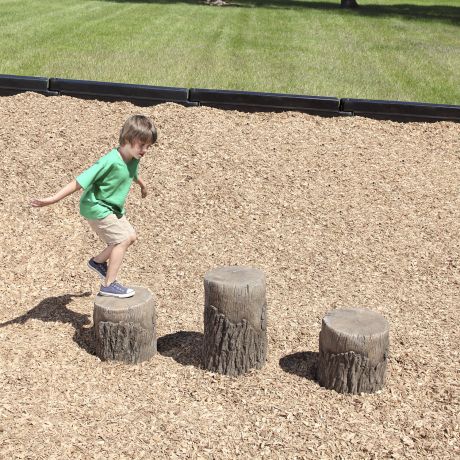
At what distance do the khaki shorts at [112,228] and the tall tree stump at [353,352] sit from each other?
1471 millimetres

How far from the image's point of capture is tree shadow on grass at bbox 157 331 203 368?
5416 millimetres

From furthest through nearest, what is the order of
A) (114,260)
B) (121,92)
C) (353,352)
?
1. (121,92)
2. (114,260)
3. (353,352)

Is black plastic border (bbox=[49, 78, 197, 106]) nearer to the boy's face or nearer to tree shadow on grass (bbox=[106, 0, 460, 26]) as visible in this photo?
the boy's face

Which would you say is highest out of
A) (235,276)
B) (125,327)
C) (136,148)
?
(136,148)

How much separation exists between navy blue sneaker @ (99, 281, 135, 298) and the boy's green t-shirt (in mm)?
461

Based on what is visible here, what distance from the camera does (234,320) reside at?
505 centimetres

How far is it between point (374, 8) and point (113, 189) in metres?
19.6

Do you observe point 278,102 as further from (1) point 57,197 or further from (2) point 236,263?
(1) point 57,197

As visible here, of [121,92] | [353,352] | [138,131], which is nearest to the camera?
[353,352]

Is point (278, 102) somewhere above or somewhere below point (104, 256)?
above

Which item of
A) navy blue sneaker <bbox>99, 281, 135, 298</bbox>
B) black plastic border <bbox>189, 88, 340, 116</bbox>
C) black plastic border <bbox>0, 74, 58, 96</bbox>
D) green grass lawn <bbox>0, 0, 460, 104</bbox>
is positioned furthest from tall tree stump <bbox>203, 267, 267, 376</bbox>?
green grass lawn <bbox>0, 0, 460, 104</bbox>

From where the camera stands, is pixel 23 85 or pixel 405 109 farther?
pixel 23 85

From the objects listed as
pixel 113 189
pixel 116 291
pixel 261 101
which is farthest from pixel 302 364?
pixel 261 101

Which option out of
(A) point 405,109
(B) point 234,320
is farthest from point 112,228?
(A) point 405,109
